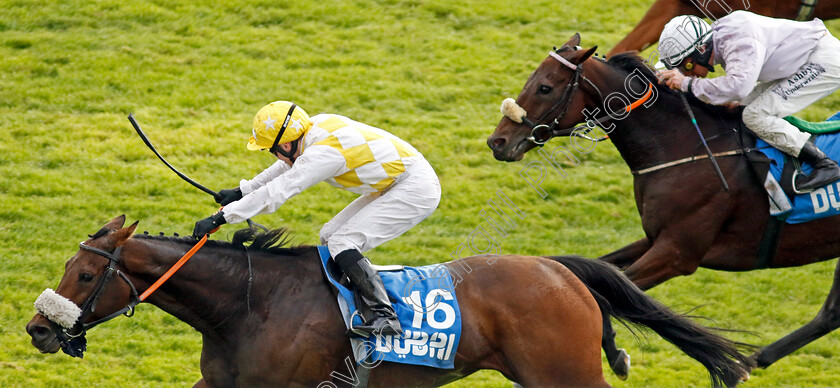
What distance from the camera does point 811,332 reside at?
19.4 feet

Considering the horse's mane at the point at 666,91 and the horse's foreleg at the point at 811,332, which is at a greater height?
the horse's mane at the point at 666,91

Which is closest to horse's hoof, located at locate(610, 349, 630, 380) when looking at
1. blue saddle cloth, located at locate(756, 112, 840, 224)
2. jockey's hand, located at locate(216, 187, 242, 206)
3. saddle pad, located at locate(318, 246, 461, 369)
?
saddle pad, located at locate(318, 246, 461, 369)

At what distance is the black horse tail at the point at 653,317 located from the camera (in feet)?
15.3

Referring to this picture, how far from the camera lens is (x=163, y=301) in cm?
428

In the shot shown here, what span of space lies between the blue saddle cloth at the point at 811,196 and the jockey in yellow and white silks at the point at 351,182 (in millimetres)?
2100

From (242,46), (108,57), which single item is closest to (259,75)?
(242,46)

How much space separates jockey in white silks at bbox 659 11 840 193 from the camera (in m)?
5.11

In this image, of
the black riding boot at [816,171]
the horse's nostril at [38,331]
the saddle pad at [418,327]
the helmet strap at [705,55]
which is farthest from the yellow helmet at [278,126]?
the black riding boot at [816,171]

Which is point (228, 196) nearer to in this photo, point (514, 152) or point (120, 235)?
point (120, 235)

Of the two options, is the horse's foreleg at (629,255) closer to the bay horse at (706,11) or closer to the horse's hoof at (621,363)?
the horse's hoof at (621,363)

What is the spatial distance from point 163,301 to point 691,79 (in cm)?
328

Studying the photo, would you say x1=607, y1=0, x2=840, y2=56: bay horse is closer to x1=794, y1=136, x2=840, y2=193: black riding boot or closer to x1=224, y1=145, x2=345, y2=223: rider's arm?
x1=794, y1=136, x2=840, y2=193: black riding boot

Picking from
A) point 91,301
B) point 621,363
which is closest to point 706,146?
point 621,363

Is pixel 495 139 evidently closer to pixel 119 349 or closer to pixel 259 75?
pixel 119 349
